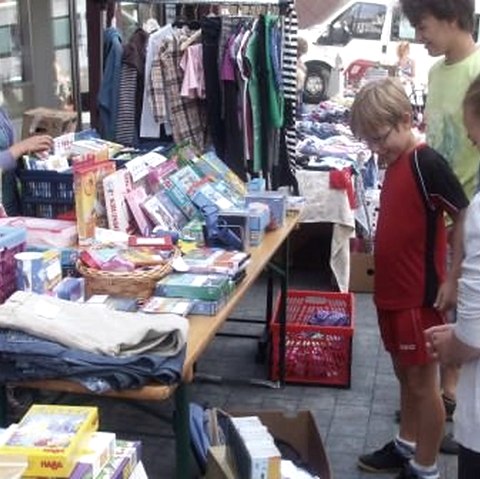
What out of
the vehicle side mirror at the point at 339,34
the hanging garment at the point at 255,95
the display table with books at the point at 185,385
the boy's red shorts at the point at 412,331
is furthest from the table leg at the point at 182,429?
the vehicle side mirror at the point at 339,34

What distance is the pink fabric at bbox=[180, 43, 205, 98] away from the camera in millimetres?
4871

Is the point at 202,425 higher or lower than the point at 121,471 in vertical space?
lower

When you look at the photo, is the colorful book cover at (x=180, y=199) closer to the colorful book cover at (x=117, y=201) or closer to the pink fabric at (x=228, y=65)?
the colorful book cover at (x=117, y=201)

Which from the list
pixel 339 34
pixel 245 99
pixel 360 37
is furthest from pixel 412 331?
pixel 339 34

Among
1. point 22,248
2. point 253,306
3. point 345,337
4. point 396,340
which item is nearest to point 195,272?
point 22,248

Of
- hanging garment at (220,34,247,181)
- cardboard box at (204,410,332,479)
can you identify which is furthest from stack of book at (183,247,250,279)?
hanging garment at (220,34,247,181)

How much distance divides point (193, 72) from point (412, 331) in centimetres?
236

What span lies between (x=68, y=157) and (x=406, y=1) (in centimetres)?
137

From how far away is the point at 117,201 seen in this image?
323 cm

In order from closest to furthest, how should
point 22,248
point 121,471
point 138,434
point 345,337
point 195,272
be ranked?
point 121,471, point 22,248, point 195,272, point 138,434, point 345,337

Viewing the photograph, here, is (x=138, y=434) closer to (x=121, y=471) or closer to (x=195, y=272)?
(x=195, y=272)

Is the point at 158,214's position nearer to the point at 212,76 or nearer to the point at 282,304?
the point at 282,304

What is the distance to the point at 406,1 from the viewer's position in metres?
3.29

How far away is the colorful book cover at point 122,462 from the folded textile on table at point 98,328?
0.30 meters
